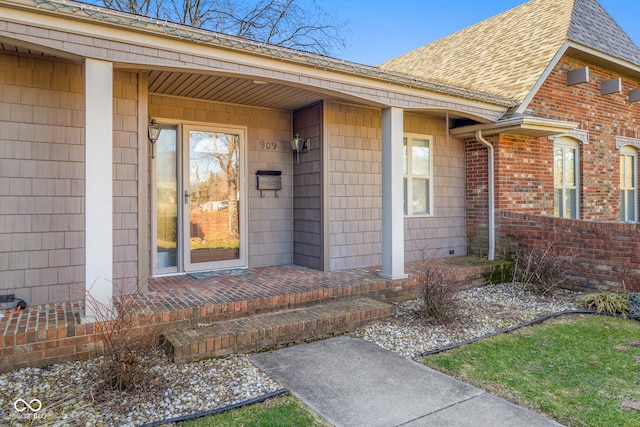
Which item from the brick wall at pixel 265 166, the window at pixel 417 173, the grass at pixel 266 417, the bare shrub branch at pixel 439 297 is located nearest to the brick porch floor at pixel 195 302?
the brick wall at pixel 265 166

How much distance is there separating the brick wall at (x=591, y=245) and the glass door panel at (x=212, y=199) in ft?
15.6

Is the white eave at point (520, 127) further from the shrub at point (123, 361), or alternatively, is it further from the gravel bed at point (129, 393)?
the shrub at point (123, 361)

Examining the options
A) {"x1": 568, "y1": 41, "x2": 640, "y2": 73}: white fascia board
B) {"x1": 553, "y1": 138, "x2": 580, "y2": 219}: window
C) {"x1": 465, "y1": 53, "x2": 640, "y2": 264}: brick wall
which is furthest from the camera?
{"x1": 553, "y1": 138, "x2": 580, "y2": 219}: window

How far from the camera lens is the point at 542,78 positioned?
7.59m

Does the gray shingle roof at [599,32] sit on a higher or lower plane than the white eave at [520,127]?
higher

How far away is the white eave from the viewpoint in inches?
268

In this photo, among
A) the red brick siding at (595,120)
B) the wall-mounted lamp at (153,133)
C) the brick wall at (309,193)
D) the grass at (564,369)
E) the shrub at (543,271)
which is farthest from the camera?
the red brick siding at (595,120)

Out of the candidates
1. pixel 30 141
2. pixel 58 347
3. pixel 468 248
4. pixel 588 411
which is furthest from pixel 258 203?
pixel 588 411

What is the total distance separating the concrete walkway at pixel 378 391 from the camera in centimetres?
280

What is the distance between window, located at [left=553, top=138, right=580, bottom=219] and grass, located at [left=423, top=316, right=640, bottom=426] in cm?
414

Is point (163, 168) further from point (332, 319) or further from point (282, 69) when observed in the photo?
point (332, 319)

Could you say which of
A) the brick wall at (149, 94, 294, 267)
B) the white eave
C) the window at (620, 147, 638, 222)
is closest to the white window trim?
the white eave

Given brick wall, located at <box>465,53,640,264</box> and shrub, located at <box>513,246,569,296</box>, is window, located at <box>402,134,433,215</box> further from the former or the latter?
shrub, located at <box>513,246,569,296</box>

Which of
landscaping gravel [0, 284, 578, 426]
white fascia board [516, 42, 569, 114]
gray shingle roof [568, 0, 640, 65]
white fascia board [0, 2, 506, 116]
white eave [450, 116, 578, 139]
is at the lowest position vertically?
landscaping gravel [0, 284, 578, 426]
